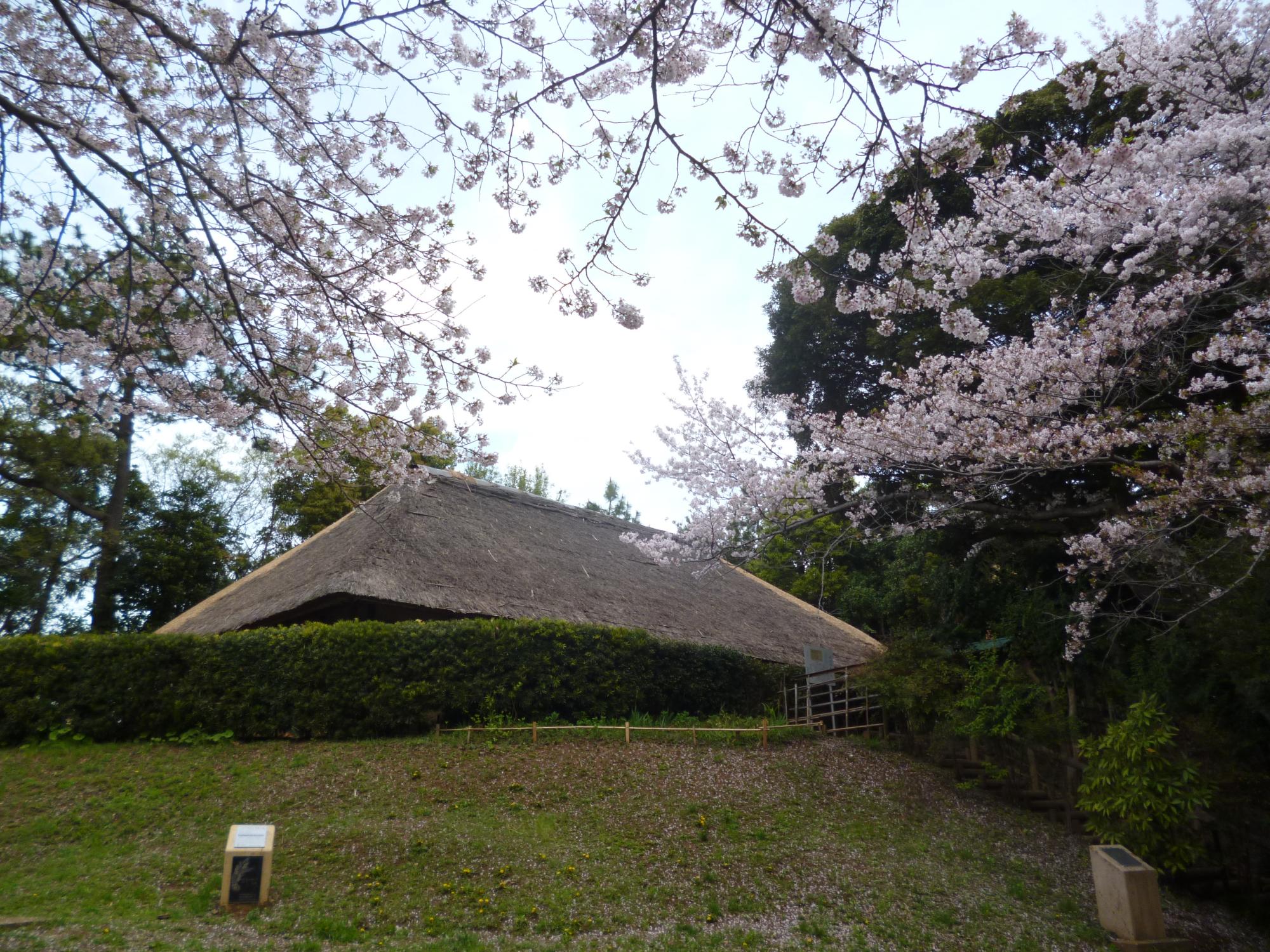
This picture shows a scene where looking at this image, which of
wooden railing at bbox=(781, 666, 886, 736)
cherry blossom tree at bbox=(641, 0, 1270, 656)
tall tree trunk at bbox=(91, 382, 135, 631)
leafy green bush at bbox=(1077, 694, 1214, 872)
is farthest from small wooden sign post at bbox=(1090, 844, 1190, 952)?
tall tree trunk at bbox=(91, 382, 135, 631)

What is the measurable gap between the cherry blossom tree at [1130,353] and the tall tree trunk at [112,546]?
14.7 m

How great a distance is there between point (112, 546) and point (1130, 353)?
17.6m

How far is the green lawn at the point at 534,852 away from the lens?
5.77 m

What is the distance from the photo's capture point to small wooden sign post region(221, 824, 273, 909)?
19.1ft

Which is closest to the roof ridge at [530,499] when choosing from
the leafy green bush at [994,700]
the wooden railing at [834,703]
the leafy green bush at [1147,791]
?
the wooden railing at [834,703]

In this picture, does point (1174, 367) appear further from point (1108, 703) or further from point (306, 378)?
point (306, 378)

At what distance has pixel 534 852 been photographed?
23.0 ft

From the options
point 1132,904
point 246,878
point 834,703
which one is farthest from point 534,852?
point 834,703

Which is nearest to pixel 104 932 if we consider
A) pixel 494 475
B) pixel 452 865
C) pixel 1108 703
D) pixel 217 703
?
pixel 452 865

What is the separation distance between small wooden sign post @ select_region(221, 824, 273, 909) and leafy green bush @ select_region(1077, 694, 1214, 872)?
22.8ft

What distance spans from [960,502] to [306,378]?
6.51 m

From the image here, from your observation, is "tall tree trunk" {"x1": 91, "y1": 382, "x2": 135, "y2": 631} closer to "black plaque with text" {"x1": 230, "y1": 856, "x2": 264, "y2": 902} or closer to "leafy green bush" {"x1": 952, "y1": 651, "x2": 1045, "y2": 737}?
"black plaque with text" {"x1": 230, "y1": 856, "x2": 264, "y2": 902}

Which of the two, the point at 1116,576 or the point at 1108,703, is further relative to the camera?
the point at 1108,703

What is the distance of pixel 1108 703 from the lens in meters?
8.88
